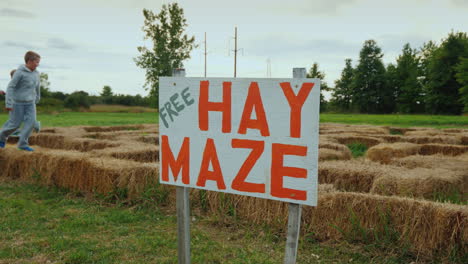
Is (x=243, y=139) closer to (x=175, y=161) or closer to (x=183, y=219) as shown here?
(x=175, y=161)

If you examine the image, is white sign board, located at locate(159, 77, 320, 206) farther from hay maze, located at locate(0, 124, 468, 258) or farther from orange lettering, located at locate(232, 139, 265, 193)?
hay maze, located at locate(0, 124, 468, 258)

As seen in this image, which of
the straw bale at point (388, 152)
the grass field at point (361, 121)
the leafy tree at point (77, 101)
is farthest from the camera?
the leafy tree at point (77, 101)

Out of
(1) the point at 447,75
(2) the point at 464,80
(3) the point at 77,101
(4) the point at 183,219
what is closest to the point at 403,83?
(1) the point at 447,75

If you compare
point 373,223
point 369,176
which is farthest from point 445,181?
point 373,223

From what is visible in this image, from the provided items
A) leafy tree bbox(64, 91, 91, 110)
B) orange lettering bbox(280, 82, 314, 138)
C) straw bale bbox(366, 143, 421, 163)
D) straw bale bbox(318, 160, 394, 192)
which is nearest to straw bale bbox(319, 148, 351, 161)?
straw bale bbox(366, 143, 421, 163)

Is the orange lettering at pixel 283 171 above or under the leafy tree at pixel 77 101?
under

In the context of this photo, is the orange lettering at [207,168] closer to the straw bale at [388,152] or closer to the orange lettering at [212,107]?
the orange lettering at [212,107]

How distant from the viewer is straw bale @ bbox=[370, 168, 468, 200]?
537 centimetres

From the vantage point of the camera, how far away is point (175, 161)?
2.97m

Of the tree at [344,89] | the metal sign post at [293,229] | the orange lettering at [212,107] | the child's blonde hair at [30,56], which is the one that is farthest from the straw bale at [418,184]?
the tree at [344,89]

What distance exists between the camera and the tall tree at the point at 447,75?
48.5 m

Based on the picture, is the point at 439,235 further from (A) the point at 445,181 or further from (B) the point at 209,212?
(B) the point at 209,212

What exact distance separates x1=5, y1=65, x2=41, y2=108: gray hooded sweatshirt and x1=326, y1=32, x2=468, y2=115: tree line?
50687 millimetres

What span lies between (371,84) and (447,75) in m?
18.7
